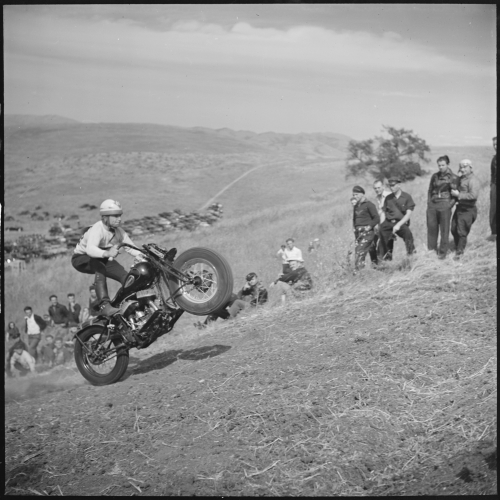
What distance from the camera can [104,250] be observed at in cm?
894

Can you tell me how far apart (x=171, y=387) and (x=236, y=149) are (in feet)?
79.3

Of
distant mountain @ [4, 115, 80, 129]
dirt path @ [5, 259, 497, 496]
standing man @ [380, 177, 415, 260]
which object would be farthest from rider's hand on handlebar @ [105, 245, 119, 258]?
distant mountain @ [4, 115, 80, 129]

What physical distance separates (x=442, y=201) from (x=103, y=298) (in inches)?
209

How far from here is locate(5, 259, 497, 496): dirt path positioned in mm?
6742

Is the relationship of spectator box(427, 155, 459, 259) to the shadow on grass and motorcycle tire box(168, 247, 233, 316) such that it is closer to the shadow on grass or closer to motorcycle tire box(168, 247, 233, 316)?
the shadow on grass

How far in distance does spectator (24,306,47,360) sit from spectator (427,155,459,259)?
6510 mm

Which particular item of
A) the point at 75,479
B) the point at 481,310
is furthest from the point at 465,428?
the point at 75,479

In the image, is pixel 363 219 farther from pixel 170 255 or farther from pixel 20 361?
pixel 20 361

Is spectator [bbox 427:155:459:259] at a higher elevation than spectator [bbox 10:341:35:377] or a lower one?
higher

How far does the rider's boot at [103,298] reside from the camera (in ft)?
29.3

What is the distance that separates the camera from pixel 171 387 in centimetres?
865

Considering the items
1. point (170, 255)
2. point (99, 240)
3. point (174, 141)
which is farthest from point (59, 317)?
point (174, 141)

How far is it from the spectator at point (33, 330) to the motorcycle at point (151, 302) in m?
3.67

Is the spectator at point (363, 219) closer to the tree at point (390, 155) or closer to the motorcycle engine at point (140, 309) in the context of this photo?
the motorcycle engine at point (140, 309)
